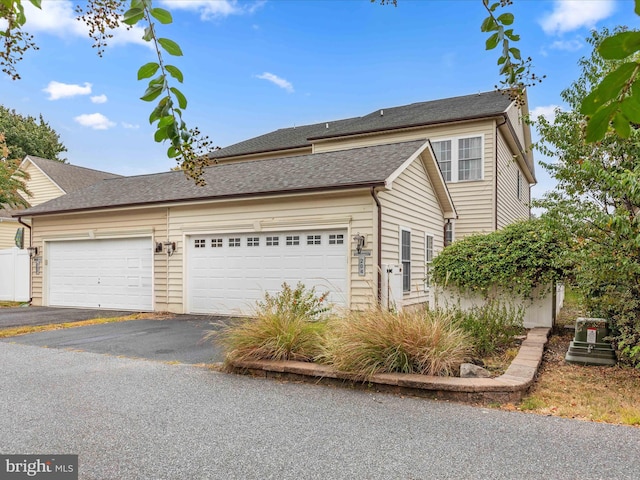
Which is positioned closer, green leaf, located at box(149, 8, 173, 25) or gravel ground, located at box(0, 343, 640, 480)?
green leaf, located at box(149, 8, 173, 25)

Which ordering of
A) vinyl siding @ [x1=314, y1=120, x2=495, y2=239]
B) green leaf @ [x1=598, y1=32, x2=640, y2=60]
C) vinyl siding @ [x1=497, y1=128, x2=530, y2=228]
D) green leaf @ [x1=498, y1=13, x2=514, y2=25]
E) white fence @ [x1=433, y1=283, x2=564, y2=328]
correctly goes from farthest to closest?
vinyl siding @ [x1=497, y1=128, x2=530, y2=228]
vinyl siding @ [x1=314, y1=120, x2=495, y2=239]
white fence @ [x1=433, y1=283, x2=564, y2=328]
green leaf @ [x1=498, y1=13, x2=514, y2=25]
green leaf @ [x1=598, y1=32, x2=640, y2=60]

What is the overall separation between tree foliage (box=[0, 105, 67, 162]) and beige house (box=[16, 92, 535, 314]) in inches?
870

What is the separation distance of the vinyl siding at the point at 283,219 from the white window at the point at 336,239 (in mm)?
196

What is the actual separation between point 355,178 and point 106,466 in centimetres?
740

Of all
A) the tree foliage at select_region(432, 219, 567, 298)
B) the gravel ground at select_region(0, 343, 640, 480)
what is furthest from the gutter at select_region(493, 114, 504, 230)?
the gravel ground at select_region(0, 343, 640, 480)

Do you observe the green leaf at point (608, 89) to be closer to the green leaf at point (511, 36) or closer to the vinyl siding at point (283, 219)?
the green leaf at point (511, 36)

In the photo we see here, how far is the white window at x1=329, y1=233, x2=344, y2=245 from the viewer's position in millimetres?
9734

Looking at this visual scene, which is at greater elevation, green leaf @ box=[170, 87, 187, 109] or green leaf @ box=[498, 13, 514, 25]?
green leaf @ box=[498, 13, 514, 25]

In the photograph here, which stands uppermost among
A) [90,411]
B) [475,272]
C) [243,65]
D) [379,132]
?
[379,132]

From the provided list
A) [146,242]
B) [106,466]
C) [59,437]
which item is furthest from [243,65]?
[146,242]

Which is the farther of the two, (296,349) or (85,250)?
(85,250)

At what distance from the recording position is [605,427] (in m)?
3.67

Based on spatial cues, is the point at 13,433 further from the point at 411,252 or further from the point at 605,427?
the point at 411,252

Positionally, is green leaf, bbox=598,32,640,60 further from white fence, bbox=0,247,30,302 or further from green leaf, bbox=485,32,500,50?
white fence, bbox=0,247,30,302
